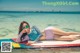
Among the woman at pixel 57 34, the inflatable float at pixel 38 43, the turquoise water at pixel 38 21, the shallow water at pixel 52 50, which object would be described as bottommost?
the shallow water at pixel 52 50

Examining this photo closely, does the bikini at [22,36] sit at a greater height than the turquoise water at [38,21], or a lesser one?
lesser

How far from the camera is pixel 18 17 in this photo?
2051 mm

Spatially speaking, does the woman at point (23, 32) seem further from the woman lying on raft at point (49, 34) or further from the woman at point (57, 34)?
the woman at point (57, 34)

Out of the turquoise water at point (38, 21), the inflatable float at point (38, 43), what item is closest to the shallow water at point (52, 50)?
the inflatable float at point (38, 43)

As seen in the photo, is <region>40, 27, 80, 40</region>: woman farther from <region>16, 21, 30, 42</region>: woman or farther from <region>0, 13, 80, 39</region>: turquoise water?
<region>16, 21, 30, 42</region>: woman

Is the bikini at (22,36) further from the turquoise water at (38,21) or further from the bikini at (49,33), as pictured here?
the bikini at (49,33)

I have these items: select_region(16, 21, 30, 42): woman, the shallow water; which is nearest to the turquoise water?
select_region(16, 21, 30, 42): woman

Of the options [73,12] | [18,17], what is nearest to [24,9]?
[18,17]

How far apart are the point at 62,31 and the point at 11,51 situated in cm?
61

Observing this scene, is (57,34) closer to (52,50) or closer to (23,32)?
(52,50)

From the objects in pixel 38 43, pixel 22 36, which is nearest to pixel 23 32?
pixel 22 36

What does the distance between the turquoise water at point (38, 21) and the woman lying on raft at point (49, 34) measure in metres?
0.04

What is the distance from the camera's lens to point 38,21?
6.75 ft

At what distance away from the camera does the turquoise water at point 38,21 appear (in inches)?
80.4
